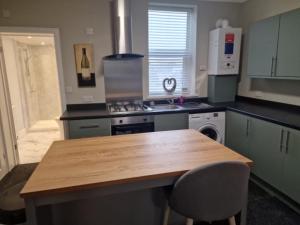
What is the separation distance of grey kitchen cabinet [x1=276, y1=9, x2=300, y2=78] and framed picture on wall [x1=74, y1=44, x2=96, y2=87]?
2.54 meters

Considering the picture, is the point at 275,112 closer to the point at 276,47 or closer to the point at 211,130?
the point at 276,47

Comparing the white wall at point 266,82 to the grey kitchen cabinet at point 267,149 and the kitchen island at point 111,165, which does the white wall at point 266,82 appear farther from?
the kitchen island at point 111,165

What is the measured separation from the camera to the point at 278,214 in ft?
6.88

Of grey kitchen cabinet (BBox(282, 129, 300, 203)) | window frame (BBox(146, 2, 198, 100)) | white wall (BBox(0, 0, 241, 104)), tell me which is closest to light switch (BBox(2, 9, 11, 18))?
white wall (BBox(0, 0, 241, 104))

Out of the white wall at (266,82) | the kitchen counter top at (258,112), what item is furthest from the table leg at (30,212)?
the white wall at (266,82)

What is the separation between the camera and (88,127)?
280 centimetres

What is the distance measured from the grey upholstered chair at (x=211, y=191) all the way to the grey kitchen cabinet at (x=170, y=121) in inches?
69.7

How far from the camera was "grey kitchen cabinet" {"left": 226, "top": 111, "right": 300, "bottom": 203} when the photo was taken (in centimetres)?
211

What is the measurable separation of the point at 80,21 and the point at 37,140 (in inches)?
113

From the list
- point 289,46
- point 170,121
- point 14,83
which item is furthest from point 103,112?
point 14,83

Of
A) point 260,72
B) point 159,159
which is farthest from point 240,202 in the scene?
point 260,72

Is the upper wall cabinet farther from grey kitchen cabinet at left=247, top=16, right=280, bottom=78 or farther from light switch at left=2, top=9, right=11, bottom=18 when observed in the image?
light switch at left=2, top=9, right=11, bottom=18

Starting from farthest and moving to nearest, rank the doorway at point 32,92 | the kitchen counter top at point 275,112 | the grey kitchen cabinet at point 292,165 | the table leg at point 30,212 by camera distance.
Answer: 1. the doorway at point 32,92
2. the kitchen counter top at point 275,112
3. the grey kitchen cabinet at point 292,165
4. the table leg at point 30,212

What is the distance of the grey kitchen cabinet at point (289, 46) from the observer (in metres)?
2.29
